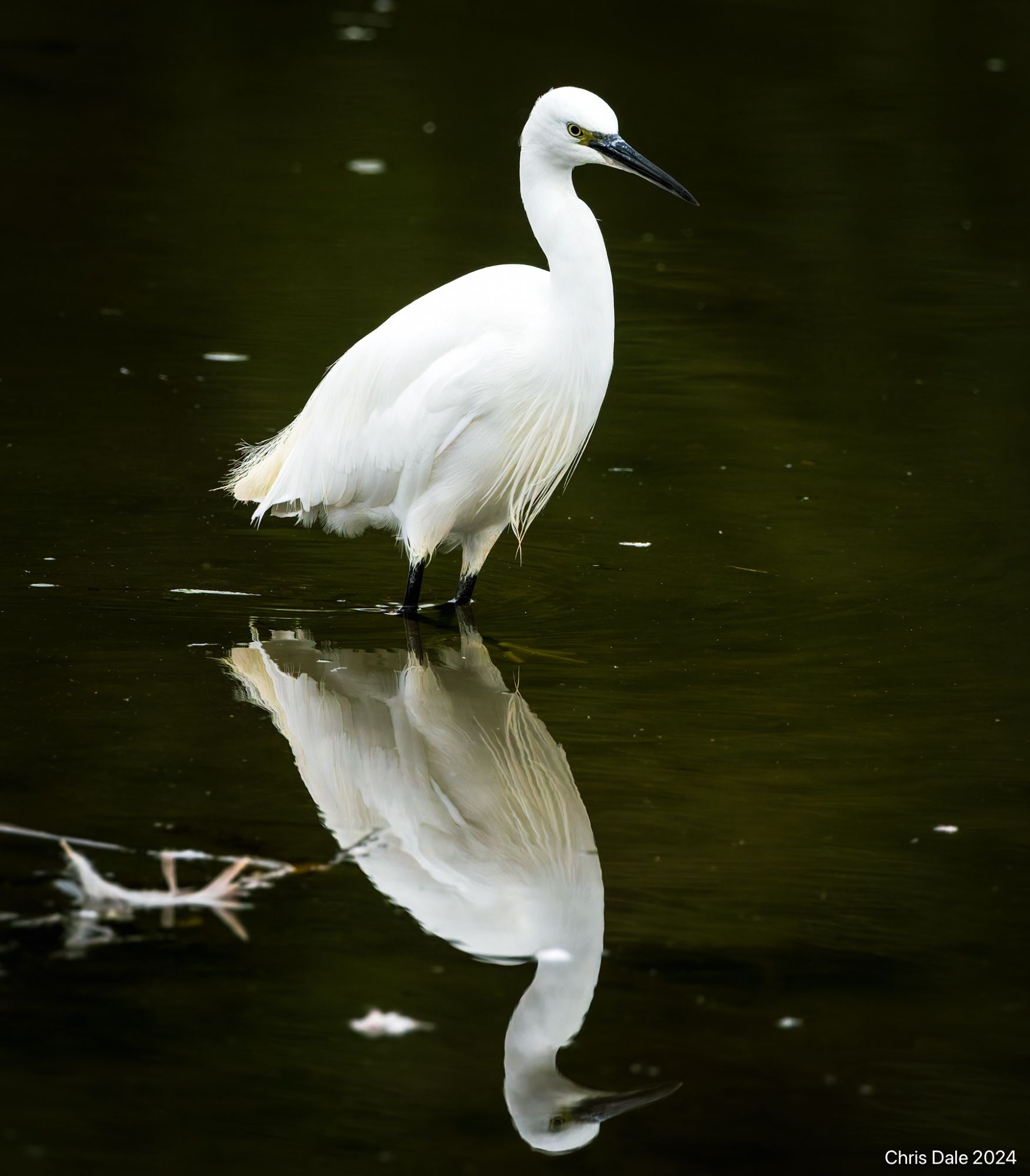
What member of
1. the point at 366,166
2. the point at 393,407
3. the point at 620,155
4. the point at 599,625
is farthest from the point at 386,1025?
the point at 366,166

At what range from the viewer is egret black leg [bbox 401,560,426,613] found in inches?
215

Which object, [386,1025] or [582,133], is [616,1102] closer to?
[386,1025]

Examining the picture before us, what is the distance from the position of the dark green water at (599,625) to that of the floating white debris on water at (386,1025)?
2 cm

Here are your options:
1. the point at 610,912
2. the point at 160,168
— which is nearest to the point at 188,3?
the point at 160,168

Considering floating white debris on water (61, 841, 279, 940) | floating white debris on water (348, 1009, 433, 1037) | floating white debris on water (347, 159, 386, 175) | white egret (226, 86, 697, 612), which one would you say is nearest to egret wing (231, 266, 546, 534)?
white egret (226, 86, 697, 612)

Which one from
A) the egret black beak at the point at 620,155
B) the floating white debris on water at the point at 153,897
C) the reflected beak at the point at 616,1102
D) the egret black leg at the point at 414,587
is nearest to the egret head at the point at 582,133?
the egret black beak at the point at 620,155

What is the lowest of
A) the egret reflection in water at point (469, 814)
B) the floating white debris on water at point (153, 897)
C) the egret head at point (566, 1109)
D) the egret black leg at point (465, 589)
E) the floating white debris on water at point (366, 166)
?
the floating white debris on water at point (366, 166)

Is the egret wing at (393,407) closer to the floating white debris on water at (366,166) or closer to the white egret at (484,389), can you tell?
the white egret at (484,389)

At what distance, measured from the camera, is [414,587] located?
18.0 ft

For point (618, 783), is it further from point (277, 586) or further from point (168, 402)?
point (168, 402)

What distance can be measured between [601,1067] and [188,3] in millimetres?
13493

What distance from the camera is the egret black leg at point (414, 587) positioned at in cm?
546

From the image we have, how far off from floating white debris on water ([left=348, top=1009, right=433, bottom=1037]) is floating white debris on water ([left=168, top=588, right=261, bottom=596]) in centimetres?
249

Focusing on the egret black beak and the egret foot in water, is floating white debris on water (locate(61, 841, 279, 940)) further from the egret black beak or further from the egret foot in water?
the egret black beak
